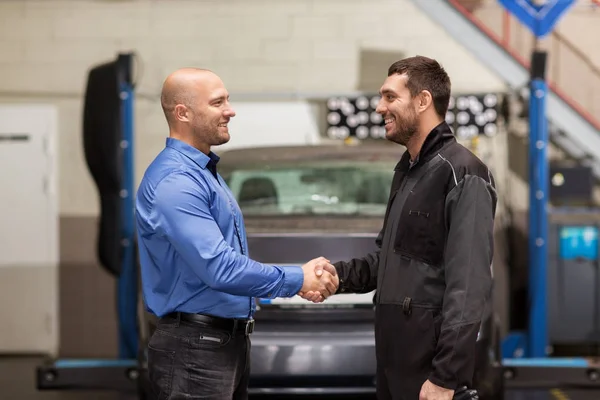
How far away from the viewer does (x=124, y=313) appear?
6059 millimetres

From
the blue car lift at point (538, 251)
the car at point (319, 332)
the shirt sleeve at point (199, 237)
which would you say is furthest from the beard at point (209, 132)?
the blue car lift at point (538, 251)

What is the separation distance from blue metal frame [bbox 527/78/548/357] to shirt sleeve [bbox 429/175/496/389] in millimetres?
3438

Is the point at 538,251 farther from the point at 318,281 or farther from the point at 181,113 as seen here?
the point at 181,113

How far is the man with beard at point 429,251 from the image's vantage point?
8.59 ft

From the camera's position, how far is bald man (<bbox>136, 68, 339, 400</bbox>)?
108 inches

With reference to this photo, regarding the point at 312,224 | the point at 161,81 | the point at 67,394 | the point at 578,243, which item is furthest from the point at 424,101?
the point at 161,81

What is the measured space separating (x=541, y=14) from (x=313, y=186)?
2.38 m

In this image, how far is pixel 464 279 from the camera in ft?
8.59

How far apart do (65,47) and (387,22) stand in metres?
2.87

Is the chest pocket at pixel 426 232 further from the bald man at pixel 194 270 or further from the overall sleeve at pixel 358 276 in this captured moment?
the overall sleeve at pixel 358 276

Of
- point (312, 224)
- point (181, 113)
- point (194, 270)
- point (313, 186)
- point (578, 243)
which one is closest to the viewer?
point (194, 270)

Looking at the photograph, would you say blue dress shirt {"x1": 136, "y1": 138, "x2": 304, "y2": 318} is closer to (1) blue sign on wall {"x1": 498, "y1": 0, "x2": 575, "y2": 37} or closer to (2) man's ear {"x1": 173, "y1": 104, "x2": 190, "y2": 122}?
(2) man's ear {"x1": 173, "y1": 104, "x2": 190, "y2": 122}

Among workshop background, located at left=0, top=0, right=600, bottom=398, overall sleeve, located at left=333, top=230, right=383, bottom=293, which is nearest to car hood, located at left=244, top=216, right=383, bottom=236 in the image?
overall sleeve, located at left=333, top=230, right=383, bottom=293

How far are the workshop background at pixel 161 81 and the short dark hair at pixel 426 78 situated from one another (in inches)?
210
